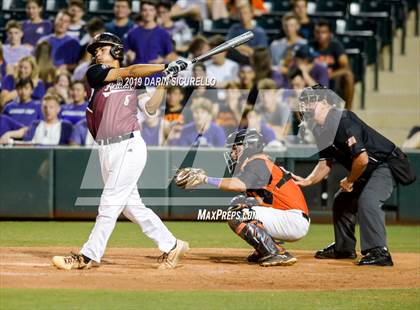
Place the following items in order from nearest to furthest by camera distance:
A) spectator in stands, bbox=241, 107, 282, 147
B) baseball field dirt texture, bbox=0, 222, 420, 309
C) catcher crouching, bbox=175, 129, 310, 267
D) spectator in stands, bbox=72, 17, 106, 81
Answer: baseball field dirt texture, bbox=0, 222, 420, 309, catcher crouching, bbox=175, 129, 310, 267, spectator in stands, bbox=241, 107, 282, 147, spectator in stands, bbox=72, 17, 106, 81

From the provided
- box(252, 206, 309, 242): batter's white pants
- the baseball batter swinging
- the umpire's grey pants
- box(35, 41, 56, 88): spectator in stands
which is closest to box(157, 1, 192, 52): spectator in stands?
box(35, 41, 56, 88): spectator in stands

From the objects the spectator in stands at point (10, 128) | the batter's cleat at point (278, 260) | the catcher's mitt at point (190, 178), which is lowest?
the spectator in stands at point (10, 128)

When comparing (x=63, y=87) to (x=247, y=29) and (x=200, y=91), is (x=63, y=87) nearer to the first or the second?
(x=200, y=91)

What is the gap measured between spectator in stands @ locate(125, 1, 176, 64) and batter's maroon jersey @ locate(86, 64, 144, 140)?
6.09m

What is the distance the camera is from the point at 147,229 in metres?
8.75

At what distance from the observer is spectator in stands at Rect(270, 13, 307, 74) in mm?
→ 15250

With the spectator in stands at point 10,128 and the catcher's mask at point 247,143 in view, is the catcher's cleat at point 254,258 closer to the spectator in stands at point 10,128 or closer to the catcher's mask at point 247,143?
the catcher's mask at point 247,143

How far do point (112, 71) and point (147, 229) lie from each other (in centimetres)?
142

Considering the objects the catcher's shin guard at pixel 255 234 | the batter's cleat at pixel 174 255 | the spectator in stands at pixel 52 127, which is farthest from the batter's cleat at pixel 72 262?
the spectator in stands at pixel 52 127

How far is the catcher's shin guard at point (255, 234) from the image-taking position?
897 centimetres

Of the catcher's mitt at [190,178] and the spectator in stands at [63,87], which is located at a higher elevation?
the catcher's mitt at [190,178]

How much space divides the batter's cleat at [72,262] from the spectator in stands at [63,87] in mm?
5981

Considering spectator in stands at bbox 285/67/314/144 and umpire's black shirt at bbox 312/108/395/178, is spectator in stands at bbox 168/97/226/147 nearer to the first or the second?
spectator in stands at bbox 285/67/314/144

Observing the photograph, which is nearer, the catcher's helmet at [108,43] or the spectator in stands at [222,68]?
the catcher's helmet at [108,43]
